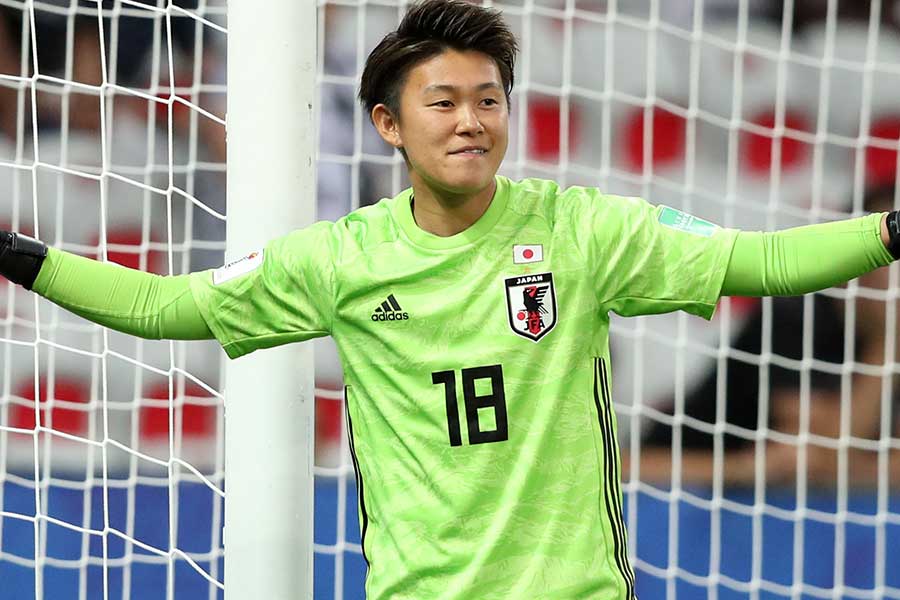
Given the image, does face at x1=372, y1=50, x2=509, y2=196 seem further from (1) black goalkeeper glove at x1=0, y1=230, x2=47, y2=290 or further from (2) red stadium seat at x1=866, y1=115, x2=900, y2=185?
(2) red stadium seat at x1=866, y1=115, x2=900, y2=185

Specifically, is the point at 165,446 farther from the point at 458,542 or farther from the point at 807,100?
the point at 458,542

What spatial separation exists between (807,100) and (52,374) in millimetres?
2122

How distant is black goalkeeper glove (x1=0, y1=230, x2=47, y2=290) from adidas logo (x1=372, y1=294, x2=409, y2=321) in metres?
0.43

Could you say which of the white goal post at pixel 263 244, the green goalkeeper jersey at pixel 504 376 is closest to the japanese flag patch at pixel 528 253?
the green goalkeeper jersey at pixel 504 376

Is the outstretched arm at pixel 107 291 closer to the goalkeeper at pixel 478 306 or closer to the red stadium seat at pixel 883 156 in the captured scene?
the goalkeeper at pixel 478 306

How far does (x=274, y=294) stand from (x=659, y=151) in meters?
2.13

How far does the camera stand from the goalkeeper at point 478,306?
1.60 m

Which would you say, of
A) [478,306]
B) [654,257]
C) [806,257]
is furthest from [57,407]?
[806,257]

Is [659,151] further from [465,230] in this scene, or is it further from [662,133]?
[465,230]

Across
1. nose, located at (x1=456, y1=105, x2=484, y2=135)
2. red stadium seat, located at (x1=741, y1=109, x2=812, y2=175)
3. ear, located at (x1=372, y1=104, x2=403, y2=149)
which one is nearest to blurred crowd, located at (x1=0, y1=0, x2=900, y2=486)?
red stadium seat, located at (x1=741, y1=109, x2=812, y2=175)

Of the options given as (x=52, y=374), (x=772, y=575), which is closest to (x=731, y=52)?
(x=772, y=575)

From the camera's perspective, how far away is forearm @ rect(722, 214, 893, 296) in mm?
1511

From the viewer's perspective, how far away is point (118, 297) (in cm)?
173

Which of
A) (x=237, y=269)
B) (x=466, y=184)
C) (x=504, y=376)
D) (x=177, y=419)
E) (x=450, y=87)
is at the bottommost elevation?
(x=177, y=419)
